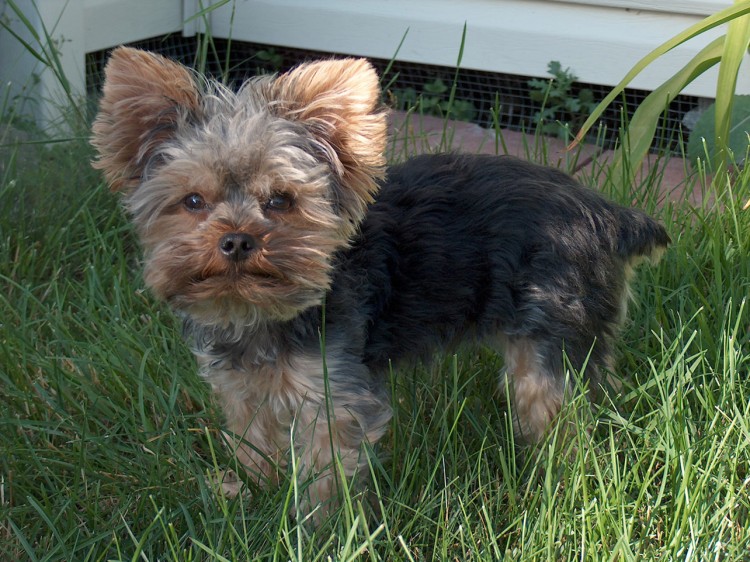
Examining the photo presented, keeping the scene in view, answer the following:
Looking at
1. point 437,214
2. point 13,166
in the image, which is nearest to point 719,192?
point 437,214

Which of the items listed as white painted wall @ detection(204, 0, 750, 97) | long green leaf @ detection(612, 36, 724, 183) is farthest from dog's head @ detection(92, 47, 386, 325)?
white painted wall @ detection(204, 0, 750, 97)

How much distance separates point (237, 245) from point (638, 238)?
1252 mm

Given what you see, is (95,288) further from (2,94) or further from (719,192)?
(719,192)

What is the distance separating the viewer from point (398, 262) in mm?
2906

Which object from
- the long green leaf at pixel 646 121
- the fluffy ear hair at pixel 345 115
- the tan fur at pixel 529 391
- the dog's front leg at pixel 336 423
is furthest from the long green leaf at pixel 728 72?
the dog's front leg at pixel 336 423

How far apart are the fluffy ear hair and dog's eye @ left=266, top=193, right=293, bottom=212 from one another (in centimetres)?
16

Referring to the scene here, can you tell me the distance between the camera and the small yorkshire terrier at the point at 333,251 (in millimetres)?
2543

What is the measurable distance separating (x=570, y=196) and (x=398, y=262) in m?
0.54

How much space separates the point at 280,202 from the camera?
2.61 meters

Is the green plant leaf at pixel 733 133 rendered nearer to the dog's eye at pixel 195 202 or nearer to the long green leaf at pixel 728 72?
the long green leaf at pixel 728 72

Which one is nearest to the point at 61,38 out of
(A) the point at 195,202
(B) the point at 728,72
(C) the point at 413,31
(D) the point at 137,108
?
(C) the point at 413,31

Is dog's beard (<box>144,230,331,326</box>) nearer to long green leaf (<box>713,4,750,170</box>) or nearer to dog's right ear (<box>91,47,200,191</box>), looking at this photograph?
dog's right ear (<box>91,47,200,191</box>)

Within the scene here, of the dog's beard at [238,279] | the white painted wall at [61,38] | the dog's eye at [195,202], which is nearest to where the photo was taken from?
the dog's beard at [238,279]

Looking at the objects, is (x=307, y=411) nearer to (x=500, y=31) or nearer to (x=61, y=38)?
(x=61, y=38)
